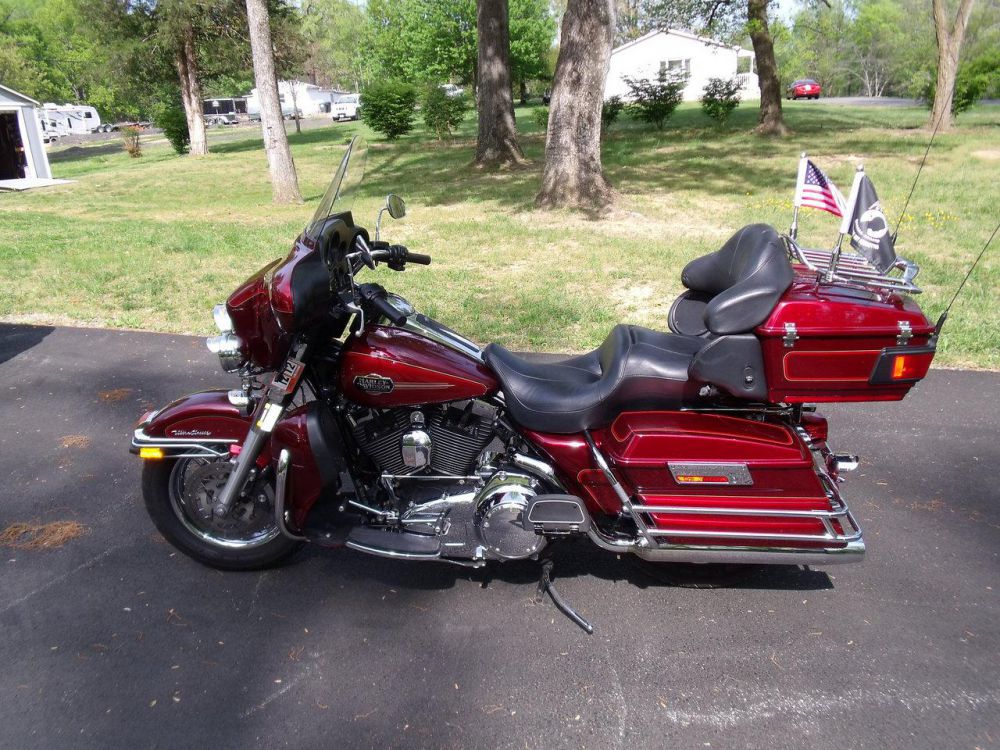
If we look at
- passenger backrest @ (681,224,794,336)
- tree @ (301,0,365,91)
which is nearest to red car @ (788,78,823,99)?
tree @ (301,0,365,91)

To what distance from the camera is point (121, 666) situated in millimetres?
2842

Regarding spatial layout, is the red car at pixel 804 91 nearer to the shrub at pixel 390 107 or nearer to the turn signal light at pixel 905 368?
the shrub at pixel 390 107

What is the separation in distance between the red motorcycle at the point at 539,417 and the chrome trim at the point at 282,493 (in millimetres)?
13

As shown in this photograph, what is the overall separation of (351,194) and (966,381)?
4821mm

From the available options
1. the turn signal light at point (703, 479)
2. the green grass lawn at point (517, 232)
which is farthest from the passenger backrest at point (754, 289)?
the green grass lawn at point (517, 232)

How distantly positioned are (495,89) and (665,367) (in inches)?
635

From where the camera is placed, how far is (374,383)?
2914 millimetres

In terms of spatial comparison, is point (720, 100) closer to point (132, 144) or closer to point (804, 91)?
point (132, 144)

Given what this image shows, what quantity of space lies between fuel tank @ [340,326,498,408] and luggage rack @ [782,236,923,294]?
1.42 m

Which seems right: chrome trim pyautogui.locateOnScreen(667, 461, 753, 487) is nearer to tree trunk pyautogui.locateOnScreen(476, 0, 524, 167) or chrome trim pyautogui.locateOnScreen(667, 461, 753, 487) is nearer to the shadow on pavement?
the shadow on pavement

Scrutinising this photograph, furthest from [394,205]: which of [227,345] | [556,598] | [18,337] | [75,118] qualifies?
[75,118]

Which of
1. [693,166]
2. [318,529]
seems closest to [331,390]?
[318,529]

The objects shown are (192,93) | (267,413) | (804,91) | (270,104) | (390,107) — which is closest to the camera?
(267,413)

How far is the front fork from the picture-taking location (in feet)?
9.64
